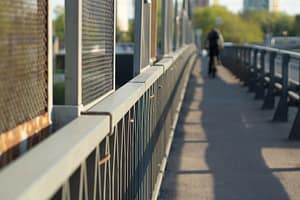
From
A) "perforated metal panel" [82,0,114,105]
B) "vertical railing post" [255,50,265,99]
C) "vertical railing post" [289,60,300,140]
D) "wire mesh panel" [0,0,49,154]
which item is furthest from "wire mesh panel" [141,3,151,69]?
"vertical railing post" [255,50,265,99]

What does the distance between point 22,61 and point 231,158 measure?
269 inches

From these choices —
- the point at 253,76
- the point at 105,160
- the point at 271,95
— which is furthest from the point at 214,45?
the point at 105,160

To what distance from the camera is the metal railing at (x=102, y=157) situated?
2.16 metres

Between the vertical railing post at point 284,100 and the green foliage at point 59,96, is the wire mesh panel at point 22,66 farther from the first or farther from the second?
the vertical railing post at point 284,100

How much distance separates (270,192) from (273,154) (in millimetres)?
2363

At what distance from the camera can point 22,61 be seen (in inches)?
117

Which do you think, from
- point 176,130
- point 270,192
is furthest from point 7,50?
point 176,130

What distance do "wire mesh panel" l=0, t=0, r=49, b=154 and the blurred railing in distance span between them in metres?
0.18

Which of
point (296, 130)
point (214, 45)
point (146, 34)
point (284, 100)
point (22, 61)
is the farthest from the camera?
point (214, 45)

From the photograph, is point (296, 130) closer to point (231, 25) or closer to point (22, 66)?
point (22, 66)

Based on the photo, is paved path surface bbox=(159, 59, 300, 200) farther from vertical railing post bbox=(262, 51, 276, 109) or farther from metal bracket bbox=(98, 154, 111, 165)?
metal bracket bbox=(98, 154, 111, 165)

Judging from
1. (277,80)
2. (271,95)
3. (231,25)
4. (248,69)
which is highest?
(231,25)

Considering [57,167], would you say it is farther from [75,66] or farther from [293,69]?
[293,69]

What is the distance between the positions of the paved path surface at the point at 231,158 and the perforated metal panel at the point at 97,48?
2669 millimetres
